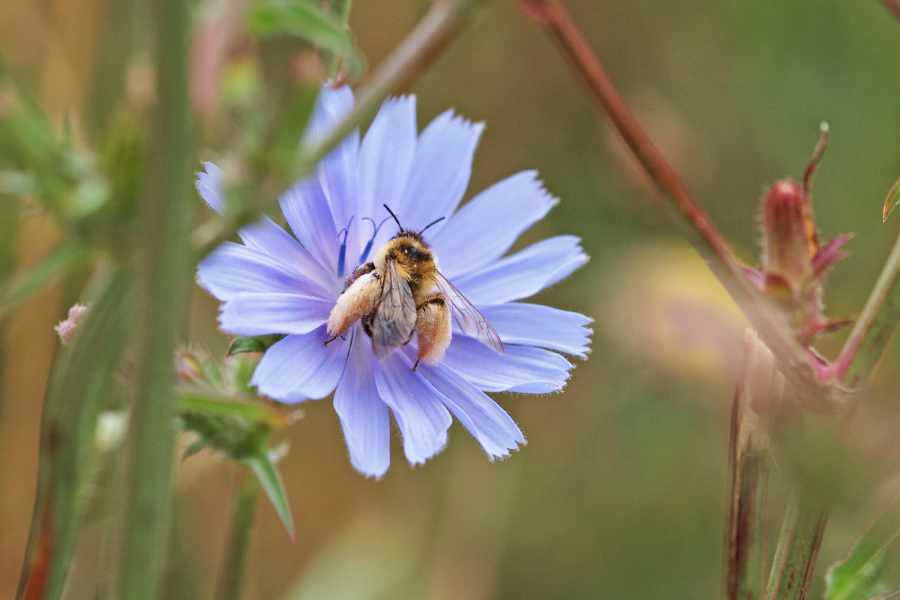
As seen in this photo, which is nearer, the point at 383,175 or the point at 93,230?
the point at 93,230

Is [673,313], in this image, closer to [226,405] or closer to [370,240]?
[370,240]

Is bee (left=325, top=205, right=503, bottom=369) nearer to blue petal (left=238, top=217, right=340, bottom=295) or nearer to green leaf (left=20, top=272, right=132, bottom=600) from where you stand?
blue petal (left=238, top=217, right=340, bottom=295)

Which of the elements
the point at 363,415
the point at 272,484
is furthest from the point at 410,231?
the point at 272,484

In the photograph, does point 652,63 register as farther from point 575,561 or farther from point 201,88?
point 201,88

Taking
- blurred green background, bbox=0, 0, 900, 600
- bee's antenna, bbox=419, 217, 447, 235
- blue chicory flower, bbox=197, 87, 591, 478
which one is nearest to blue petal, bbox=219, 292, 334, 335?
blue chicory flower, bbox=197, 87, 591, 478

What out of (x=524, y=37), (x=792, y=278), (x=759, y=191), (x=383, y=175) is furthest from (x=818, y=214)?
(x=792, y=278)
